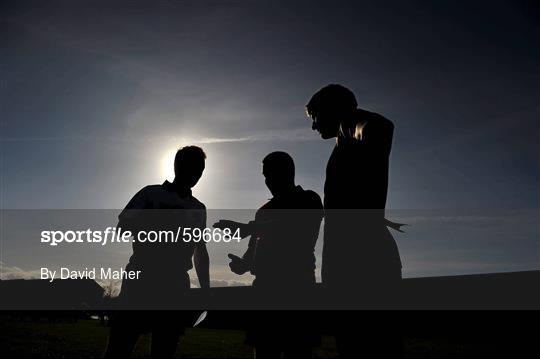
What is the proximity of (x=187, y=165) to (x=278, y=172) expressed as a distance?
84 centimetres

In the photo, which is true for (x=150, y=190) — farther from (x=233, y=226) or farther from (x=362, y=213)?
(x=362, y=213)

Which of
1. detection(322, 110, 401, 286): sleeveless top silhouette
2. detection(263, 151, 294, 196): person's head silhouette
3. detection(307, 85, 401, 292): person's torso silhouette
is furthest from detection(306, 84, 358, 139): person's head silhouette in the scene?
detection(263, 151, 294, 196): person's head silhouette

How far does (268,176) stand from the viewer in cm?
405

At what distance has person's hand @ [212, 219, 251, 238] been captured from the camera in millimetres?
3668

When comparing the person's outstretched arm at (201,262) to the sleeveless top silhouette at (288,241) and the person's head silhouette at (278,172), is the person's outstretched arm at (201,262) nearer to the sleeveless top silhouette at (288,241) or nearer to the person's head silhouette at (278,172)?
the sleeveless top silhouette at (288,241)

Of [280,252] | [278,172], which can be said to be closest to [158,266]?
[280,252]

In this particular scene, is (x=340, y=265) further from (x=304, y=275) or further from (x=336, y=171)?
(x=304, y=275)

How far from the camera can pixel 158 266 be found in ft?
11.7

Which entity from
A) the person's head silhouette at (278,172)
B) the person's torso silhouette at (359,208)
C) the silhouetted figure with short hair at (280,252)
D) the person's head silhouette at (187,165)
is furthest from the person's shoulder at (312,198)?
the person's torso silhouette at (359,208)

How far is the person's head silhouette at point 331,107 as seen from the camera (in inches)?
110

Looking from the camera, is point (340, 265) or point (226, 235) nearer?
point (340, 265)

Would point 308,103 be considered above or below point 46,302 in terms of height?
above
